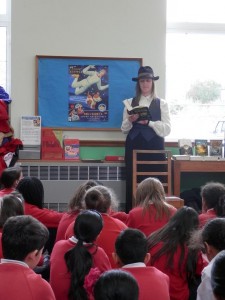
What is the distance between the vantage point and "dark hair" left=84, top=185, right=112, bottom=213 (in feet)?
9.21

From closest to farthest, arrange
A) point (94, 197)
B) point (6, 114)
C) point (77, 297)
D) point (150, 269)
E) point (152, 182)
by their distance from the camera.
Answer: point (150, 269) < point (77, 297) < point (94, 197) < point (152, 182) < point (6, 114)

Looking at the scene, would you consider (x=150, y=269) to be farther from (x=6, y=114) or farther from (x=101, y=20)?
(x=101, y=20)

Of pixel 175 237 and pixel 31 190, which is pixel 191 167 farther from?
pixel 175 237

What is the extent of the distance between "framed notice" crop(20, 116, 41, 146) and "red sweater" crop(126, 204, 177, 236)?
93.8 inches

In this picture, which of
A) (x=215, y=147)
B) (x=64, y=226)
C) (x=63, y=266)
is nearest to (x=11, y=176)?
(x=64, y=226)

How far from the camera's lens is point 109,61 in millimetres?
5281

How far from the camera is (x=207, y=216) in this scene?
9.71 feet

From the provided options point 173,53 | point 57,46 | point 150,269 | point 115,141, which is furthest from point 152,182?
point 173,53

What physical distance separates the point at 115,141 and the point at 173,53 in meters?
1.34

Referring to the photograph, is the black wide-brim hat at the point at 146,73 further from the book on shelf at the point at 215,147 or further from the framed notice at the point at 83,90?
the book on shelf at the point at 215,147

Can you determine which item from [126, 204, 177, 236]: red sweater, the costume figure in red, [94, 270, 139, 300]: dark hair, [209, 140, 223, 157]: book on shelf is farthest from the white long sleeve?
[94, 270, 139, 300]: dark hair

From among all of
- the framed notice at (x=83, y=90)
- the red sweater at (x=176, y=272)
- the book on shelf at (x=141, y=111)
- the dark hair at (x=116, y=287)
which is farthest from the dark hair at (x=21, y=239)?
the framed notice at (x=83, y=90)

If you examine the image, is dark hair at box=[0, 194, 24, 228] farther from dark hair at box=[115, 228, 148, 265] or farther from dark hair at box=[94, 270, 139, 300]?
dark hair at box=[94, 270, 139, 300]

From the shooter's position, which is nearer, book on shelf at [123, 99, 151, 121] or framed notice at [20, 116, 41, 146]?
book on shelf at [123, 99, 151, 121]
